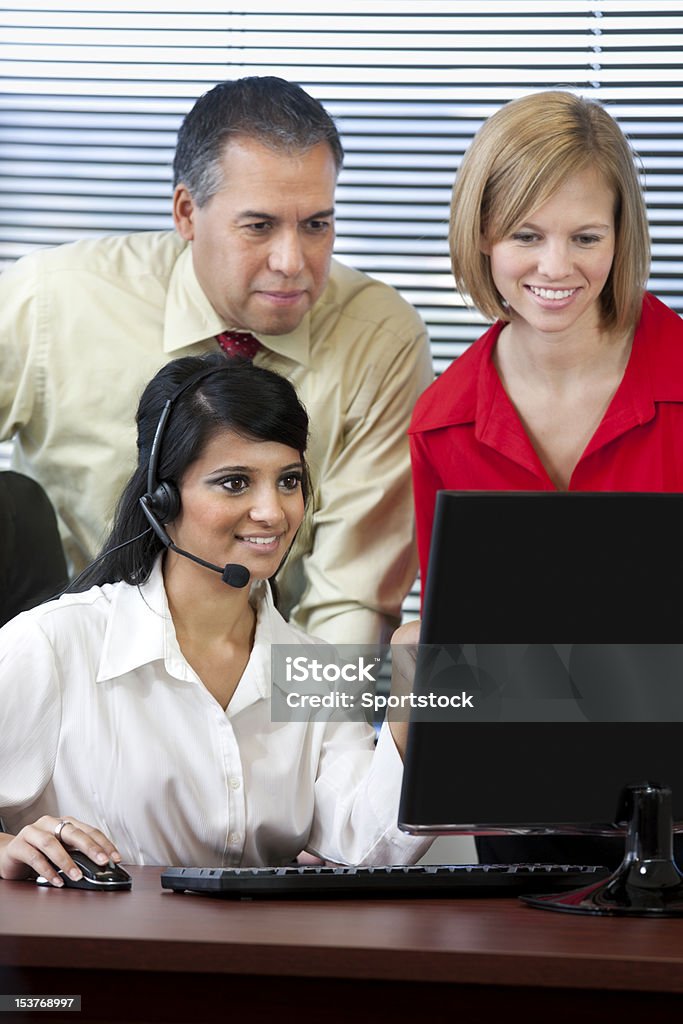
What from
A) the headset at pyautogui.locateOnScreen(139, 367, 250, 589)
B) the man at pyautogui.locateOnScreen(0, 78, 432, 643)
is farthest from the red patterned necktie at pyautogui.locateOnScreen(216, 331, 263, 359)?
the headset at pyautogui.locateOnScreen(139, 367, 250, 589)

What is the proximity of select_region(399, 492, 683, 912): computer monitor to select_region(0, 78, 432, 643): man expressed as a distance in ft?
3.93

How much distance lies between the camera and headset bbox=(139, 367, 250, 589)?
1676 mm

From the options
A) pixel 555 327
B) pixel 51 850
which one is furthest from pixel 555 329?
pixel 51 850

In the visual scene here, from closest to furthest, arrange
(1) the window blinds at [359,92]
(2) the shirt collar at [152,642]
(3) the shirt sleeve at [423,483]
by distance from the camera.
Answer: (2) the shirt collar at [152,642]
(3) the shirt sleeve at [423,483]
(1) the window blinds at [359,92]

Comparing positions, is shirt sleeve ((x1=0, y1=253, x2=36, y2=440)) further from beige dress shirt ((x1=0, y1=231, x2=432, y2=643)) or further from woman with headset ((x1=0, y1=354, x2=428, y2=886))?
woman with headset ((x1=0, y1=354, x2=428, y2=886))

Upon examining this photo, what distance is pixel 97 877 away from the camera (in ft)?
4.17

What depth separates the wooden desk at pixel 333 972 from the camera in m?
0.99

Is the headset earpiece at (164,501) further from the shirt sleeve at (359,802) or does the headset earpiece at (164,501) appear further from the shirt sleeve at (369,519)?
the shirt sleeve at (369,519)

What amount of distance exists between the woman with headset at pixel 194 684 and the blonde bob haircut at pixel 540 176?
420mm

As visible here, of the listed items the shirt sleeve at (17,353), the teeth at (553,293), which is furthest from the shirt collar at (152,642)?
the shirt sleeve at (17,353)

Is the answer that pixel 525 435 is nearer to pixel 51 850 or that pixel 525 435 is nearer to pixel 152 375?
pixel 152 375

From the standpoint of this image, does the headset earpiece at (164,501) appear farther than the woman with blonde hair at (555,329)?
No

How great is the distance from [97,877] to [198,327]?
4.51ft

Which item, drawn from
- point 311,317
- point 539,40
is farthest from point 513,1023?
point 539,40
